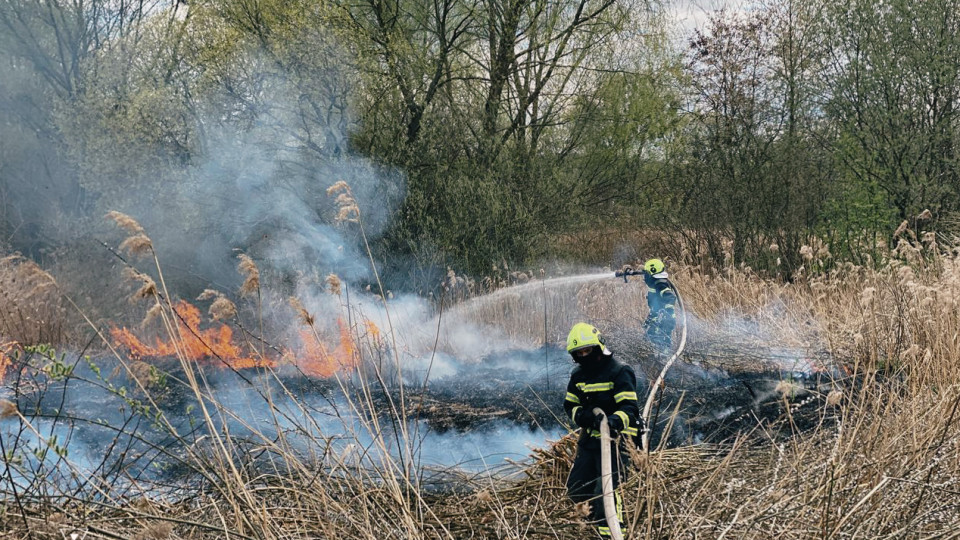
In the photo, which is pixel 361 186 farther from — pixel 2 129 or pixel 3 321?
pixel 2 129

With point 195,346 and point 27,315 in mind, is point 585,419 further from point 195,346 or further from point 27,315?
point 27,315

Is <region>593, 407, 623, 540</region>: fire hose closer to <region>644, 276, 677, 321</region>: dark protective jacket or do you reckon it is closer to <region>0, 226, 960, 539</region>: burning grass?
<region>0, 226, 960, 539</region>: burning grass

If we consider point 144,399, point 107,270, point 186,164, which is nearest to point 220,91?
point 186,164

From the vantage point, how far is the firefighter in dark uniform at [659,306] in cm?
829

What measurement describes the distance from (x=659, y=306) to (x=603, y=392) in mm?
4263

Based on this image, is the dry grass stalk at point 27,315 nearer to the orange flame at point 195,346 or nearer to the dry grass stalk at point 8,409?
the orange flame at point 195,346

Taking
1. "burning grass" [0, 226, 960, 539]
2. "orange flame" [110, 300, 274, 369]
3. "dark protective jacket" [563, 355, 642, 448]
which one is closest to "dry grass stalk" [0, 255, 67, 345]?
"orange flame" [110, 300, 274, 369]

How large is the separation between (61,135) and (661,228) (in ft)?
38.2

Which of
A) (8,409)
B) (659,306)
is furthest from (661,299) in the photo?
(8,409)

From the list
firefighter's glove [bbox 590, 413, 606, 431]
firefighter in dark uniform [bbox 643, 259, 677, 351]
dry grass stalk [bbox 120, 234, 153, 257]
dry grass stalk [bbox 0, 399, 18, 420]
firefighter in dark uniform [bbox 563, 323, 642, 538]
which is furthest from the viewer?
firefighter in dark uniform [bbox 643, 259, 677, 351]

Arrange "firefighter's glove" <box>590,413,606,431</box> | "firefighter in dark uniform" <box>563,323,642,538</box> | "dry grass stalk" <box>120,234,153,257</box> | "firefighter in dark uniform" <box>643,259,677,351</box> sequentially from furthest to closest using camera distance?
A: "firefighter in dark uniform" <box>643,259,677,351</box> < "firefighter in dark uniform" <box>563,323,642,538</box> < "firefighter's glove" <box>590,413,606,431</box> < "dry grass stalk" <box>120,234,153,257</box>

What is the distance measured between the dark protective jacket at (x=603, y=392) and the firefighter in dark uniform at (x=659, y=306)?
13.0 feet

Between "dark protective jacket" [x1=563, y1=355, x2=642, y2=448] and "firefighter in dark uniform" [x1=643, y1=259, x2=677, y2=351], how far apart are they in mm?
3970

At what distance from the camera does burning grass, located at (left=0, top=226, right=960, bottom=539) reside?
283 cm
